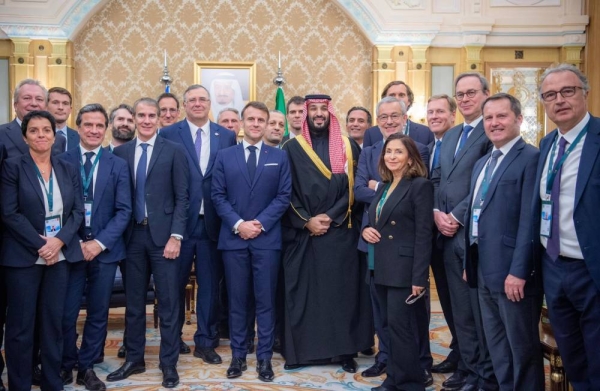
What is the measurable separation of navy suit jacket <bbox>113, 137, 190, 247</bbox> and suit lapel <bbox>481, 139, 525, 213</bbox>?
1940 mm

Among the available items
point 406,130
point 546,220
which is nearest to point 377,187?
point 406,130

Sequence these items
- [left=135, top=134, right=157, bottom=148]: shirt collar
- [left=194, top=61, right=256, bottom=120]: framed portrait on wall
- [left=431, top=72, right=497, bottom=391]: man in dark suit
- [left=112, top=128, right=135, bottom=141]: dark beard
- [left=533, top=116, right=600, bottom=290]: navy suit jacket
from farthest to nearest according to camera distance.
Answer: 1. [left=194, top=61, right=256, bottom=120]: framed portrait on wall
2. [left=112, top=128, right=135, bottom=141]: dark beard
3. [left=135, top=134, right=157, bottom=148]: shirt collar
4. [left=431, top=72, right=497, bottom=391]: man in dark suit
5. [left=533, top=116, right=600, bottom=290]: navy suit jacket

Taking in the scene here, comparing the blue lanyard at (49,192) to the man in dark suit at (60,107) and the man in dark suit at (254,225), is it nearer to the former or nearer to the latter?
the man in dark suit at (60,107)

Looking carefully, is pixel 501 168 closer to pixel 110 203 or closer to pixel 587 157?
pixel 587 157

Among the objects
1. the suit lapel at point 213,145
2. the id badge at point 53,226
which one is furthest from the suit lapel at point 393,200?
the id badge at point 53,226

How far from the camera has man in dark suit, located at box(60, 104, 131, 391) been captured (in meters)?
3.80

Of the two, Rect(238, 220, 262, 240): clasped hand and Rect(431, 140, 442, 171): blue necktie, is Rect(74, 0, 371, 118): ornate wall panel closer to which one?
Rect(431, 140, 442, 171): blue necktie

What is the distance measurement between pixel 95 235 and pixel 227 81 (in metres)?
5.61

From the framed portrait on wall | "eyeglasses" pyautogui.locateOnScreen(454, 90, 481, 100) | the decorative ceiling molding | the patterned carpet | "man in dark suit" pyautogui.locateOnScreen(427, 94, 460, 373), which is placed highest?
the decorative ceiling molding

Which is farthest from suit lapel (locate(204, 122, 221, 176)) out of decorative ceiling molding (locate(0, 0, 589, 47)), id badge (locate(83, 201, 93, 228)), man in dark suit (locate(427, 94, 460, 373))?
decorative ceiling molding (locate(0, 0, 589, 47))

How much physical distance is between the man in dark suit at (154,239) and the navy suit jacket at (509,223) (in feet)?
6.35

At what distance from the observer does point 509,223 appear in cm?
302

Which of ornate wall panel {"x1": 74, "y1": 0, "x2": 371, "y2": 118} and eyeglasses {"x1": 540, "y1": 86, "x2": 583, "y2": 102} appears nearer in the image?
eyeglasses {"x1": 540, "y1": 86, "x2": 583, "y2": 102}

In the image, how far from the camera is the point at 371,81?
9195 mm
